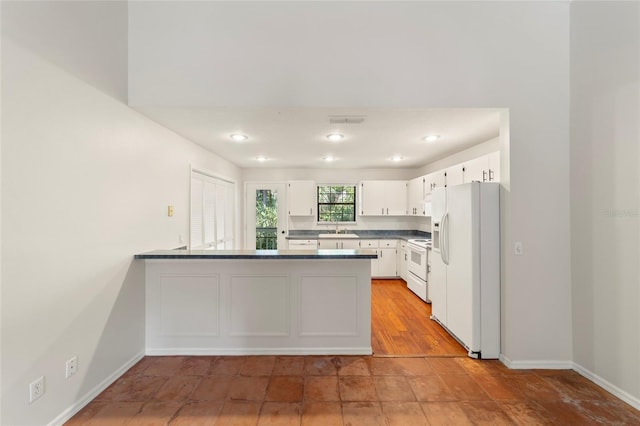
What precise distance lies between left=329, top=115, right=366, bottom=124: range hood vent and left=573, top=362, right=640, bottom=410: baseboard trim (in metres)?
2.93

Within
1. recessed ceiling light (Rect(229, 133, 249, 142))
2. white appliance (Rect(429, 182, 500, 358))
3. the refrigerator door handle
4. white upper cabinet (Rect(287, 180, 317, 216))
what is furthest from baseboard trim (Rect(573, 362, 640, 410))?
white upper cabinet (Rect(287, 180, 317, 216))

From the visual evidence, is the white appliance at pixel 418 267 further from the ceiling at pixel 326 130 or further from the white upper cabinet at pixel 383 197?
the ceiling at pixel 326 130

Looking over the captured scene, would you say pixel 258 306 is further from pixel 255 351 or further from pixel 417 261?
pixel 417 261

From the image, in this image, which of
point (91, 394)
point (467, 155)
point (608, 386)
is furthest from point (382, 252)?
point (91, 394)

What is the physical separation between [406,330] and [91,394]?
9.76ft

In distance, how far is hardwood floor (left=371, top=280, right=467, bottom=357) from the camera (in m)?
2.85

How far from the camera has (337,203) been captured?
255 inches

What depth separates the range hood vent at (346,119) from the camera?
9.20 feet

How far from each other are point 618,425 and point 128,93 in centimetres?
441

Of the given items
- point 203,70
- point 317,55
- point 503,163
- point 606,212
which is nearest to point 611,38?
point 503,163

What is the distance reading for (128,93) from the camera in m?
2.49

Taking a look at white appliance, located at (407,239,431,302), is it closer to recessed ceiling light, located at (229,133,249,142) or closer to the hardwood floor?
the hardwood floor

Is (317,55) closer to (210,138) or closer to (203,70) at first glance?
(203,70)

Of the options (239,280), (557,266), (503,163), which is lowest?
(239,280)
